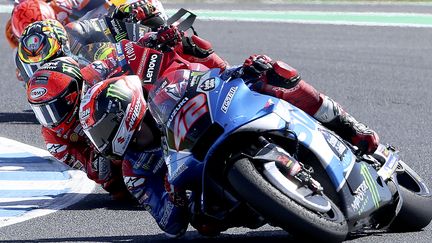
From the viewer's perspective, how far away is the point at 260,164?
5457mm

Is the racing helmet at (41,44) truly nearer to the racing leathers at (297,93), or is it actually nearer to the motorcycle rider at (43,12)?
the motorcycle rider at (43,12)

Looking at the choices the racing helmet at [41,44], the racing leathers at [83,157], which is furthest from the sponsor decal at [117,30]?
the racing leathers at [83,157]

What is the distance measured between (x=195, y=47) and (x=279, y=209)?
2.46 m

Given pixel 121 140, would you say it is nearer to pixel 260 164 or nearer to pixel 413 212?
pixel 260 164

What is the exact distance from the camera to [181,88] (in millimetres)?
5902

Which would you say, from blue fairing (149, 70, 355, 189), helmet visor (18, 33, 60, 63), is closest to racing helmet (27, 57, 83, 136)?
helmet visor (18, 33, 60, 63)

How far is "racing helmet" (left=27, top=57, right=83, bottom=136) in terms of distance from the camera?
6965 mm

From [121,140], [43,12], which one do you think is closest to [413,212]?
[121,140]

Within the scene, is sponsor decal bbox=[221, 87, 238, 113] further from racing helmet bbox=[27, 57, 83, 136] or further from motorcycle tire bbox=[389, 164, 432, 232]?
racing helmet bbox=[27, 57, 83, 136]

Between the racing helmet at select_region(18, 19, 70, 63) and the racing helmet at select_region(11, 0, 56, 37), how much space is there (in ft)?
6.28

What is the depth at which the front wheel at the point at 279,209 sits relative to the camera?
17.4 ft

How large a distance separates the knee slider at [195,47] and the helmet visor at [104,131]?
1371mm

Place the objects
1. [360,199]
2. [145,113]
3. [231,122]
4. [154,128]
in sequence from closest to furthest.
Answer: [231,122], [360,199], [145,113], [154,128]

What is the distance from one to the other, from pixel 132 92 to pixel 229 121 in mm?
814
